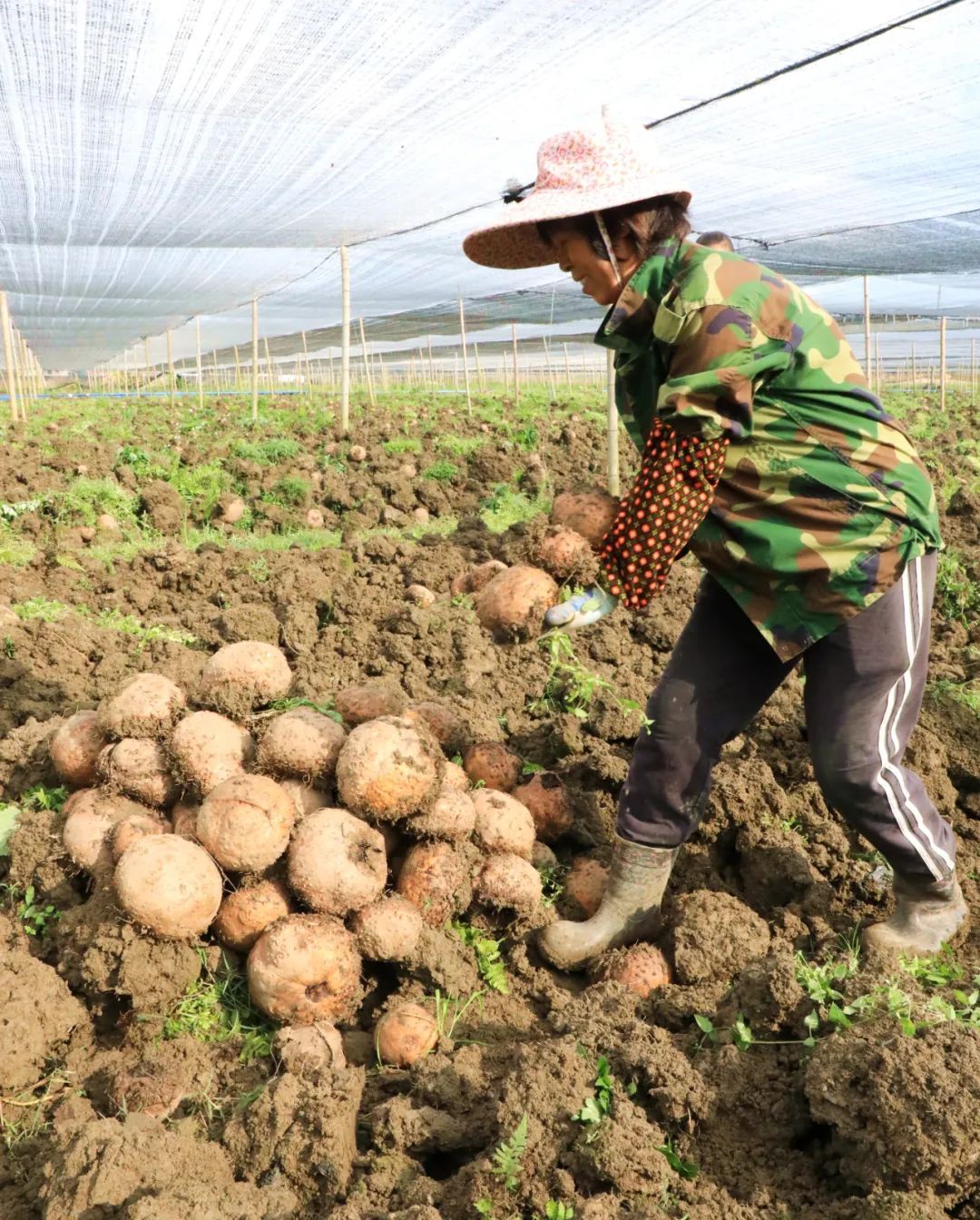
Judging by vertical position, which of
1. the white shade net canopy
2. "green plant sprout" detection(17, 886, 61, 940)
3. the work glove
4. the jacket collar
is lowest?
"green plant sprout" detection(17, 886, 61, 940)

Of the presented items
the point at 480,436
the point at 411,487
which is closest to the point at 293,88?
the point at 411,487

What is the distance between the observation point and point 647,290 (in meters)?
2.63

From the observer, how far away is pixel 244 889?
3.39m

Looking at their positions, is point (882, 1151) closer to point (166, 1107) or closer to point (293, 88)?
point (166, 1107)

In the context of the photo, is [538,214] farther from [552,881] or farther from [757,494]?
[552,881]

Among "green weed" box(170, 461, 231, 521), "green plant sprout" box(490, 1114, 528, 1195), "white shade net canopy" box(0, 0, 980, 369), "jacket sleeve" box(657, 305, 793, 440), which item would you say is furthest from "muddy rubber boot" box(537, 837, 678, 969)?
"green weed" box(170, 461, 231, 521)

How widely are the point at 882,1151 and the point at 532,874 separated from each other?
1.65 metres

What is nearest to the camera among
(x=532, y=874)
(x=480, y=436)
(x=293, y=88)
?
(x=532, y=874)

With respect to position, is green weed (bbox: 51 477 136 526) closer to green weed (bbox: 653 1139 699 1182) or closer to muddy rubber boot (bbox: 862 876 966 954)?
muddy rubber boot (bbox: 862 876 966 954)

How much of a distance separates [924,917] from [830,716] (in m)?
0.75

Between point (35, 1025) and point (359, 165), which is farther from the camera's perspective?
point (359, 165)

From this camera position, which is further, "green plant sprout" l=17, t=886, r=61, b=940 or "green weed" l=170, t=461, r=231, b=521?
"green weed" l=170, t=461, r=231, b=521

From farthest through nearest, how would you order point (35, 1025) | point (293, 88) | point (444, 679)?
point (293, 88), point (444, 679), point (35, 1025)

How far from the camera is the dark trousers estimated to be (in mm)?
2939
